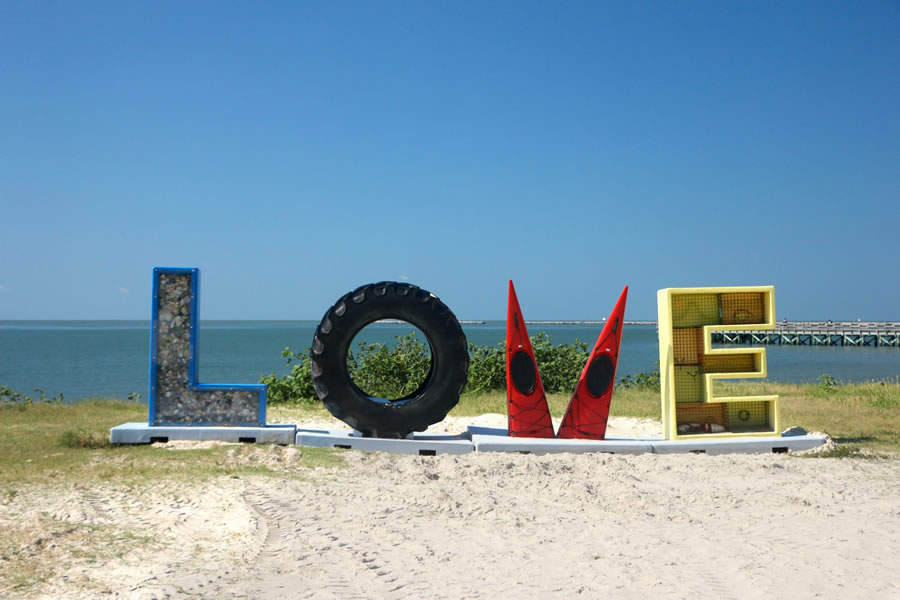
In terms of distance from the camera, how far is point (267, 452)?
7898 mm

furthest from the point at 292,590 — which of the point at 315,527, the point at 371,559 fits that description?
the point at 315,527

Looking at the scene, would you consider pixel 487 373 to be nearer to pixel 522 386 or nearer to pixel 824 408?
pixel 824 408

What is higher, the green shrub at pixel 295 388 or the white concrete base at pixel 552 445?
the green shrub at pixel 295 388

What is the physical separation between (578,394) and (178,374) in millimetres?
4785

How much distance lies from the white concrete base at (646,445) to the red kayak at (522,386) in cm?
20

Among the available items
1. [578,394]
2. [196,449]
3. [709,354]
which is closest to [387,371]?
[578,394]

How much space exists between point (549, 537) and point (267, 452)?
12.5 ft

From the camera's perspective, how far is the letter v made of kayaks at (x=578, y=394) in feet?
28.2

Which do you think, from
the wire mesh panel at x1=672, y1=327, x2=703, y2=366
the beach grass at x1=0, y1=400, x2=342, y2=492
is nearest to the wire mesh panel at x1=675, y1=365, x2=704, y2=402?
the wire mesh panel at x1=672, y1=327, x2=703, y2=366

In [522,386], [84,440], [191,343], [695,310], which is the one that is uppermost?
[695,310]

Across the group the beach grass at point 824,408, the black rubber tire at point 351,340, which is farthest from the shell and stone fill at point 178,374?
the beach grass at point 824,408

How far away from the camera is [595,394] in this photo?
28.6 feet

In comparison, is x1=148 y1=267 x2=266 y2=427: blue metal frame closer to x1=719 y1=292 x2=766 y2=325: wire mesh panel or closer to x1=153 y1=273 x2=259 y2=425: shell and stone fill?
x1=153 y1=273 x2=259 y2=425: shell and stone fill

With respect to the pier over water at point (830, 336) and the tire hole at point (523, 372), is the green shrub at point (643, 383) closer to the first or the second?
the tire hole at point (523, 372)
